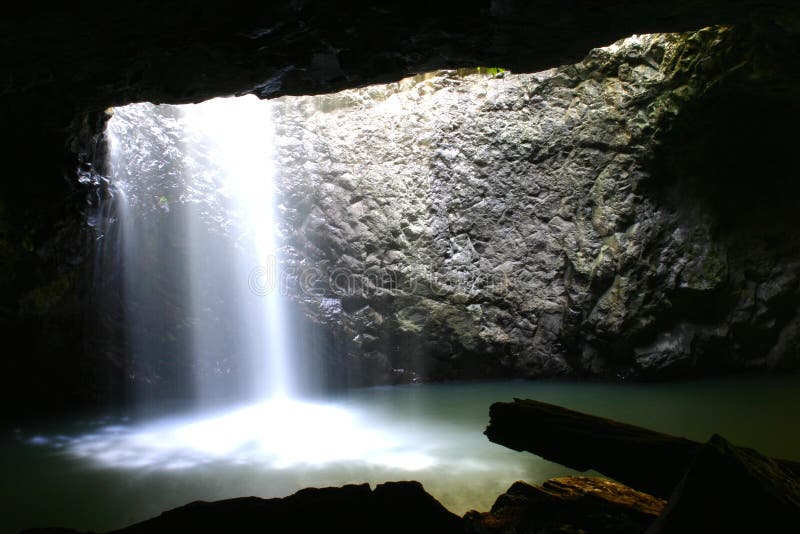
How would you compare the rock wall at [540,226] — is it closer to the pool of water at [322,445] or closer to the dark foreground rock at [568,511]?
the pool of water at [322,445]

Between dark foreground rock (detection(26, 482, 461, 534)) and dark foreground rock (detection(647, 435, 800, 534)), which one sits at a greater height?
dark foreground rock (detection(647, 435, 800, 534))

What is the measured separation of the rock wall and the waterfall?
0.52 meters

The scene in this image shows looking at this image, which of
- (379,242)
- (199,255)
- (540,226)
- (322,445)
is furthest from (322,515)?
(199,255)

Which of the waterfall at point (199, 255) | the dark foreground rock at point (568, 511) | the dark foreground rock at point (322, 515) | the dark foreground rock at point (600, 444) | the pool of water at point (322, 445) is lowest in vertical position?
the pool of water at point (322, 445)

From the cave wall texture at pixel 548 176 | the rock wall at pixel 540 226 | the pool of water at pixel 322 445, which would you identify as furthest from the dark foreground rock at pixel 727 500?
the rock wall at pixel 540 226

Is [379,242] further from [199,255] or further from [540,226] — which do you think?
[199,255]

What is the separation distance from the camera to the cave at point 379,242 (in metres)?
3.52

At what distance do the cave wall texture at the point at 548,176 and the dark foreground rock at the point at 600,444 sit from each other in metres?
2.54

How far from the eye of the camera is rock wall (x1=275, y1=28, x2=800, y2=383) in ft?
21.3

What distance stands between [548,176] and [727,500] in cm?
612

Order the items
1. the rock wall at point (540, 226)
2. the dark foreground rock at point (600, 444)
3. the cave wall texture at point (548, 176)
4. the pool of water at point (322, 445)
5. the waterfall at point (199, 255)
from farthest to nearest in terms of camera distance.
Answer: the waterfall at point (199, 255) → the rock wall at point (540, 226) → the cave wall texture at point (548, 176) → the pool of water at point (322, 445) → the dark foreground rock at point (600, 444)

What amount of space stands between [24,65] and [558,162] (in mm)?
5989

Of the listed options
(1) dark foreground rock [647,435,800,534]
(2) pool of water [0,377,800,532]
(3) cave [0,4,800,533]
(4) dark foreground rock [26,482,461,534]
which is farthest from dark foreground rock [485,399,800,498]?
(2) pool of water [0,377,800,532]

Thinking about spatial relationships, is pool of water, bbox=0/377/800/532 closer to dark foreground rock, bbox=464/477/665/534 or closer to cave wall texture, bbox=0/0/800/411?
dark foreground rock, bbox=464/477/665/534
